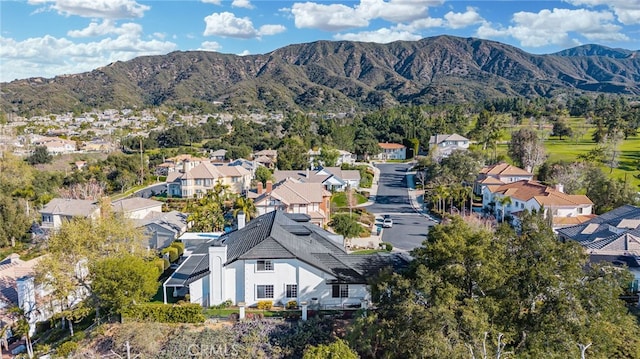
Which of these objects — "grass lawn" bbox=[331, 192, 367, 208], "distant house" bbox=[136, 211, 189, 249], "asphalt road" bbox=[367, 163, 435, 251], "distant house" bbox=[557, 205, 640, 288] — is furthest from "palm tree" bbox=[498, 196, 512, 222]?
"distant house" bbox=[136, 211, 189, 249]

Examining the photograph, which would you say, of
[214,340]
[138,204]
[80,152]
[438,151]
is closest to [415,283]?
[214,340]

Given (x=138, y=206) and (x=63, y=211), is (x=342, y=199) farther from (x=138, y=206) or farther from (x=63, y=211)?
(x=63, y=211)

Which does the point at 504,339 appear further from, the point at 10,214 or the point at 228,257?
the point at 10,214

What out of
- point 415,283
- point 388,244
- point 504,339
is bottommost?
point 388,244

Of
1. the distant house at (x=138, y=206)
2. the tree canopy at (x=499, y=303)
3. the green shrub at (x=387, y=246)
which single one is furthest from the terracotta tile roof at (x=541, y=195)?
the distant house at (x=138, y=206)

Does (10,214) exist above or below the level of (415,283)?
below

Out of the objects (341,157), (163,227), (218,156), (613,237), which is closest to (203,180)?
(163,227)

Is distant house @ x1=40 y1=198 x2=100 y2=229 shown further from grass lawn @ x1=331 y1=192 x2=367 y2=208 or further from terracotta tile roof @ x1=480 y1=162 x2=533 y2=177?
terracotta tile roof @ x1=480 y1=162 x2=533 y2=177
